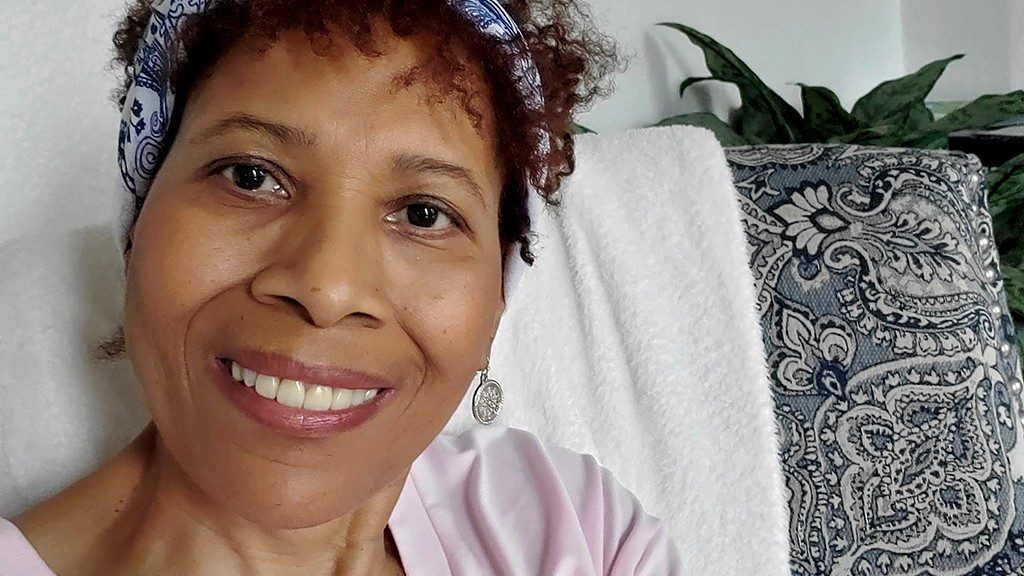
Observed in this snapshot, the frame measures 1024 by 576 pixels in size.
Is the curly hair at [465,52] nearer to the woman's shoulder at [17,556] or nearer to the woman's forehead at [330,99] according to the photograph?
the woman's forehead at [330,99]

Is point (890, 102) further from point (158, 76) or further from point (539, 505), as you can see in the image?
point (158, 76)

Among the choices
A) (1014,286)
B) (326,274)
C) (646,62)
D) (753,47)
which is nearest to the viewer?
(326,274)

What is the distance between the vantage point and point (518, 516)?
1.07m

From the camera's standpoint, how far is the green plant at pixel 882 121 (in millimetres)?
1737

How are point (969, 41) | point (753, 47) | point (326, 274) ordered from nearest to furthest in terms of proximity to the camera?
point (326, 274) < point (753, 47) < point (969, 41)

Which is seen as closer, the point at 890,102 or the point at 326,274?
the point at 326,274

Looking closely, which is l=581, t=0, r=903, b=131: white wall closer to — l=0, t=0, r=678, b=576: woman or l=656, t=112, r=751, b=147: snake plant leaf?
l=656, t=112, r=751, b=147: snake plant leaf

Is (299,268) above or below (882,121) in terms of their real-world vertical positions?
below

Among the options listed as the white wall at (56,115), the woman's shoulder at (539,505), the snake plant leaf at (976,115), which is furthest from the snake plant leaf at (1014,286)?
the white wall at (56,115)

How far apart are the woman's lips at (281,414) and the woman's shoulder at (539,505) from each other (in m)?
0.32

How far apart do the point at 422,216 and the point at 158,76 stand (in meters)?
0.26

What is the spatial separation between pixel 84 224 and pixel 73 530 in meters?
0.48

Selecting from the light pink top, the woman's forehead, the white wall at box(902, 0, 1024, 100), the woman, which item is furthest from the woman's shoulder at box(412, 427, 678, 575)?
the white wall at box(902, 0, 1024, 100)

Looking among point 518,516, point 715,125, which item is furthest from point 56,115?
point 715,125
